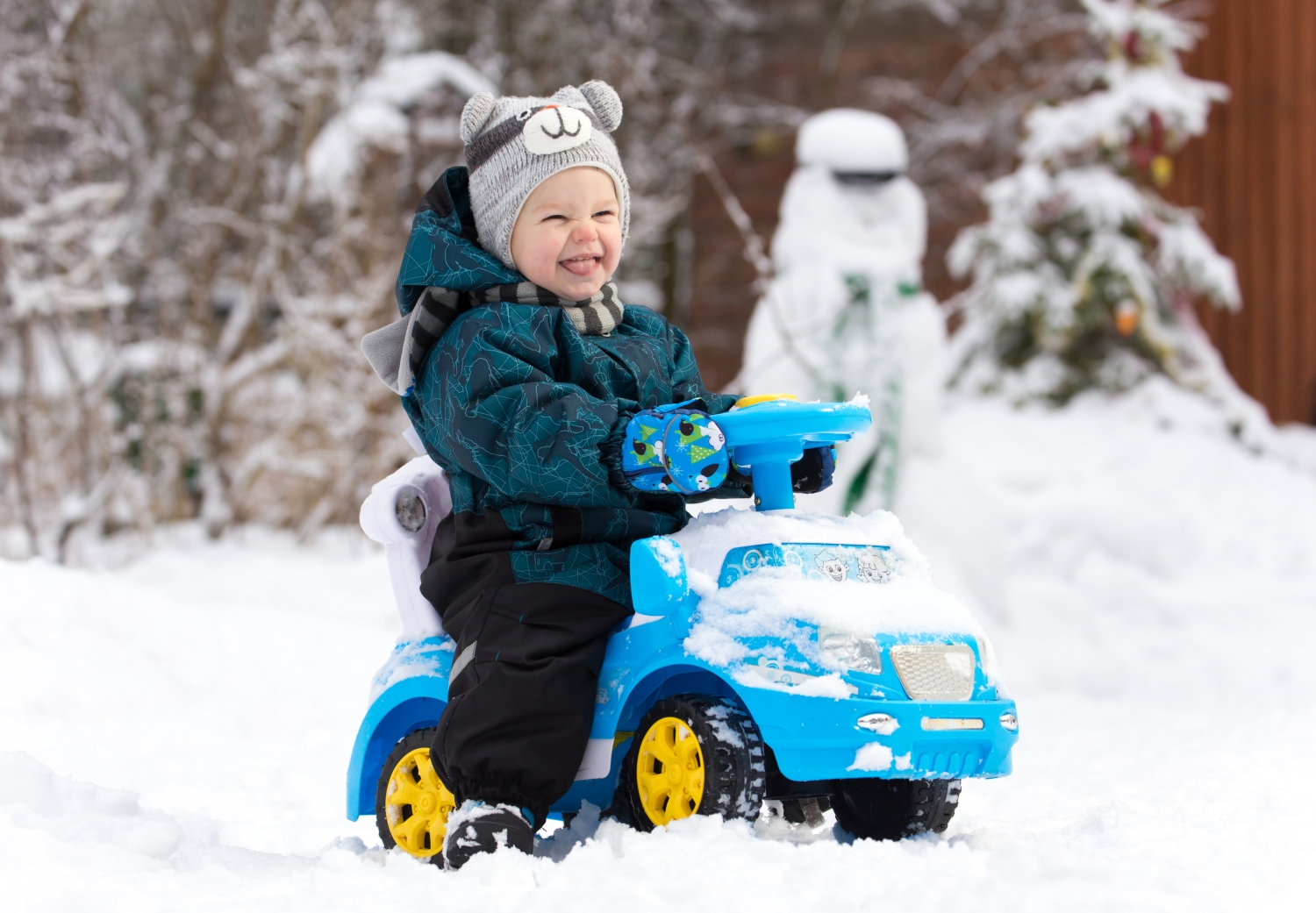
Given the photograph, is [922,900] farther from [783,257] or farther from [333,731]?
[783,257]

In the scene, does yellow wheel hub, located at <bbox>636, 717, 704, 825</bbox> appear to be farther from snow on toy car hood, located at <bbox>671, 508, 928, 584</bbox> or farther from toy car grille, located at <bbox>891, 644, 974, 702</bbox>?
toy car grille, located at <bbox>891, 644, 974, 702</bbox>

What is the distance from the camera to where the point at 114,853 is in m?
2.12

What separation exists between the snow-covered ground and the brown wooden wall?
2523 mm

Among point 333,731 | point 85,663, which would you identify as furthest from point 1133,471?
point 85,663

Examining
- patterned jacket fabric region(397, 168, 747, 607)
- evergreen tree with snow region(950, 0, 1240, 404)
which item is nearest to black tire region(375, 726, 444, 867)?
patterned jacket fabric region(397, 168, 747, 607)

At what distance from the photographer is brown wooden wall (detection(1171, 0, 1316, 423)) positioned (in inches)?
427

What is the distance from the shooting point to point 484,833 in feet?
6.96

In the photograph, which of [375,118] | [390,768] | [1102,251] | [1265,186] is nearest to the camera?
[390,768]

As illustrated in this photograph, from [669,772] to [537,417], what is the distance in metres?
0.61

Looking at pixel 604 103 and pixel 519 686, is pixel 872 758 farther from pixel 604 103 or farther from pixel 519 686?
pixel 604 103

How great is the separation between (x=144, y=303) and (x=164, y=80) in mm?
1683

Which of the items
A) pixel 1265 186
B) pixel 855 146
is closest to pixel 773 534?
pixel 855 146

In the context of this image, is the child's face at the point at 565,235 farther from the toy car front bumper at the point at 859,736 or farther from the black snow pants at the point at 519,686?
the toy car front bumper at the point at 859,736

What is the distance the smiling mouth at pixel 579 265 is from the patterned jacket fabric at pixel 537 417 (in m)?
0.09
